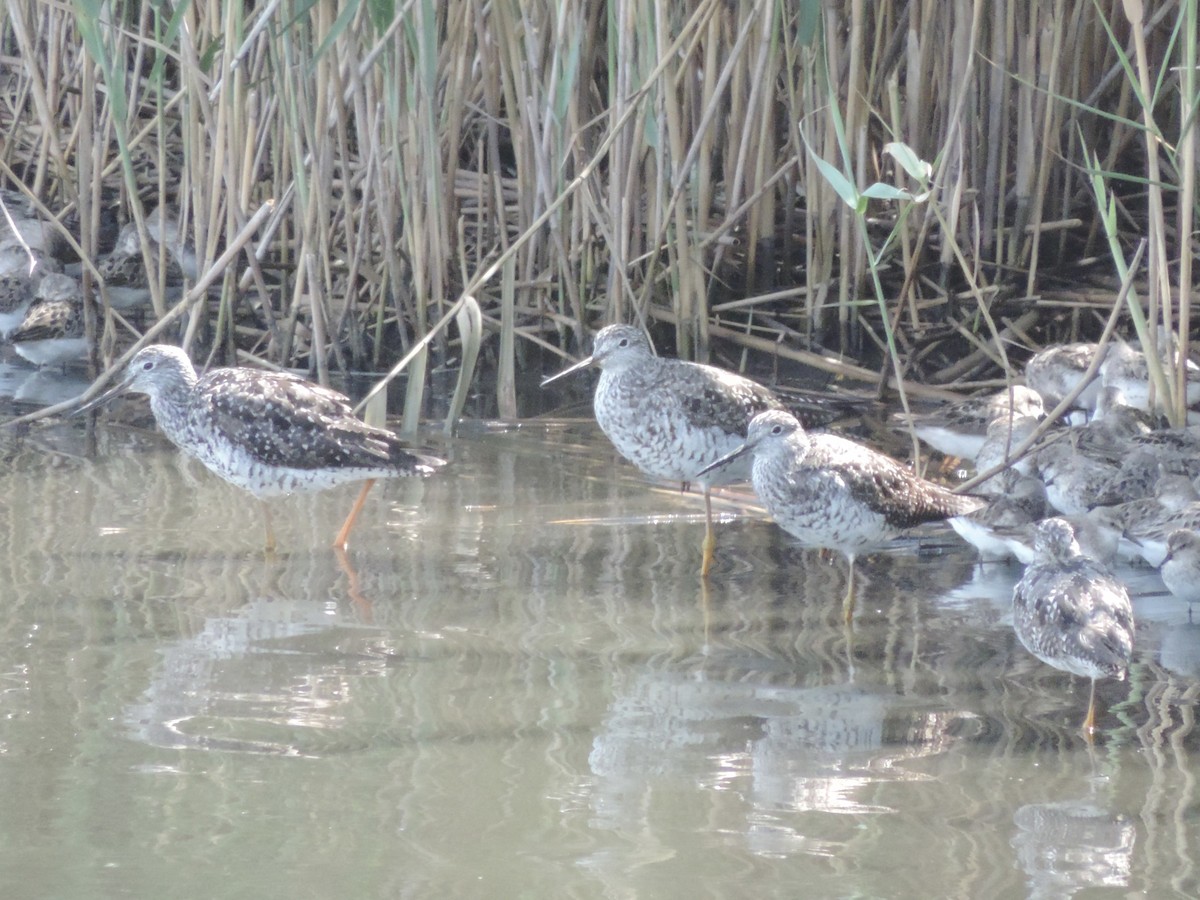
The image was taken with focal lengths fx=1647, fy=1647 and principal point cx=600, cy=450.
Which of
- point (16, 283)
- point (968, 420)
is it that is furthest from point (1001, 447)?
point (16, 283)

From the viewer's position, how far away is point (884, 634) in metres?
5.16

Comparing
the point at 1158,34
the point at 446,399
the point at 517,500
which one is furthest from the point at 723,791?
the point at 1158,34

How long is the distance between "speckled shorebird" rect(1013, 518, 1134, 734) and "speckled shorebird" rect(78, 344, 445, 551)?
8.36 feet

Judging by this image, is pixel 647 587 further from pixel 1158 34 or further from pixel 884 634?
pixel 1158 34

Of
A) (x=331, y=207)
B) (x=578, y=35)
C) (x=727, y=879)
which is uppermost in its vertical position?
(x=578, y=35)

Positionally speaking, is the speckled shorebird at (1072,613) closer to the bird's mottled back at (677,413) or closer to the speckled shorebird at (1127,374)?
the bird's mottled back at (677,413)

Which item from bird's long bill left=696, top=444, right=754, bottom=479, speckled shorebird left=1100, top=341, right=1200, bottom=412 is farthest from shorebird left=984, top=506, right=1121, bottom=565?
speckled shorebird left=1100, top=341, right=1200, bottom=412

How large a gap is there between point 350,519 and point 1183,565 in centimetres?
301

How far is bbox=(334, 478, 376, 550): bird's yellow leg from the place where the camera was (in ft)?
20.4

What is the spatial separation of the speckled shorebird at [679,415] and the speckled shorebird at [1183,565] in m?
1.72

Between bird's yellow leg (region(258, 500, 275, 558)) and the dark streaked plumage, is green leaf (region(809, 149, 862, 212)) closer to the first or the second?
the dark streaked plumage

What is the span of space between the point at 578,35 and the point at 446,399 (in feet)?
7.22

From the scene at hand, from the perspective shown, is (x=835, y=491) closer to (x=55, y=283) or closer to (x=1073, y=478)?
(x=1073, y=478)

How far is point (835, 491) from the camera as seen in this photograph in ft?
18.5
